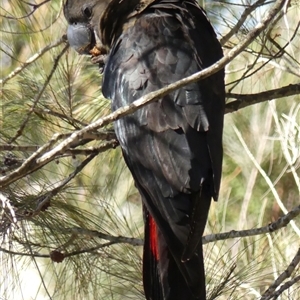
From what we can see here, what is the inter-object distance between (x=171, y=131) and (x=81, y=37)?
681 mm

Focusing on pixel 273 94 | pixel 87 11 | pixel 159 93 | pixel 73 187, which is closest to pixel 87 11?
pixel 87 11

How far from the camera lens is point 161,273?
184 cm

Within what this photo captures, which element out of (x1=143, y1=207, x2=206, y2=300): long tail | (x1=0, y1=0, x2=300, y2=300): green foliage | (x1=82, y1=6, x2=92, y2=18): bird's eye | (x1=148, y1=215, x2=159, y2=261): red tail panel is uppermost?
(x1=82, y1=6, x2=92, y2=18): bird's eye

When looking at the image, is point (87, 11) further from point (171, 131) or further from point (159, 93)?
point (159, 93)

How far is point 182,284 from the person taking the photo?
182 cm

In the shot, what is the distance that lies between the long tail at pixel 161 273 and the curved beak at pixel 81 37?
29.5 inches

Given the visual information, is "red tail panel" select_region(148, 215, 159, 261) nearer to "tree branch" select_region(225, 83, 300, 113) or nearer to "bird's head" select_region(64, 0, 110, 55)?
"tree branch" select_region(225, 83, 300, 113)

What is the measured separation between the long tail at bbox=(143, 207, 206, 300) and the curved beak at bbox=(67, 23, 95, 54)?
0.75 metres

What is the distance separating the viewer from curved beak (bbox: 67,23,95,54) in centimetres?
233

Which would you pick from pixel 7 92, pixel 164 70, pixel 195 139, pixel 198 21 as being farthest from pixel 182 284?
pixel 7 92

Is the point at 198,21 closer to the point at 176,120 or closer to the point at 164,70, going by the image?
the point at 164,70

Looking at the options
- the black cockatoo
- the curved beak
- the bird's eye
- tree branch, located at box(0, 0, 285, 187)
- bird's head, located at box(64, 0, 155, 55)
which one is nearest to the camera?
tree branch, located at box(0, 0, 285, 187)

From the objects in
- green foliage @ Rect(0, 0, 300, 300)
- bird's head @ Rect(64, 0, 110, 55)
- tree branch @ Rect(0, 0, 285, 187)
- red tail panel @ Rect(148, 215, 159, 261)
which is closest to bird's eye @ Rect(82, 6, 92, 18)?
bird's head @ Rect(64, 0, 110, 55)

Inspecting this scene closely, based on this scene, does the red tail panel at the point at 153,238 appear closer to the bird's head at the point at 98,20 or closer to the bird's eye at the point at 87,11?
the bird's head at the point at 98,20
